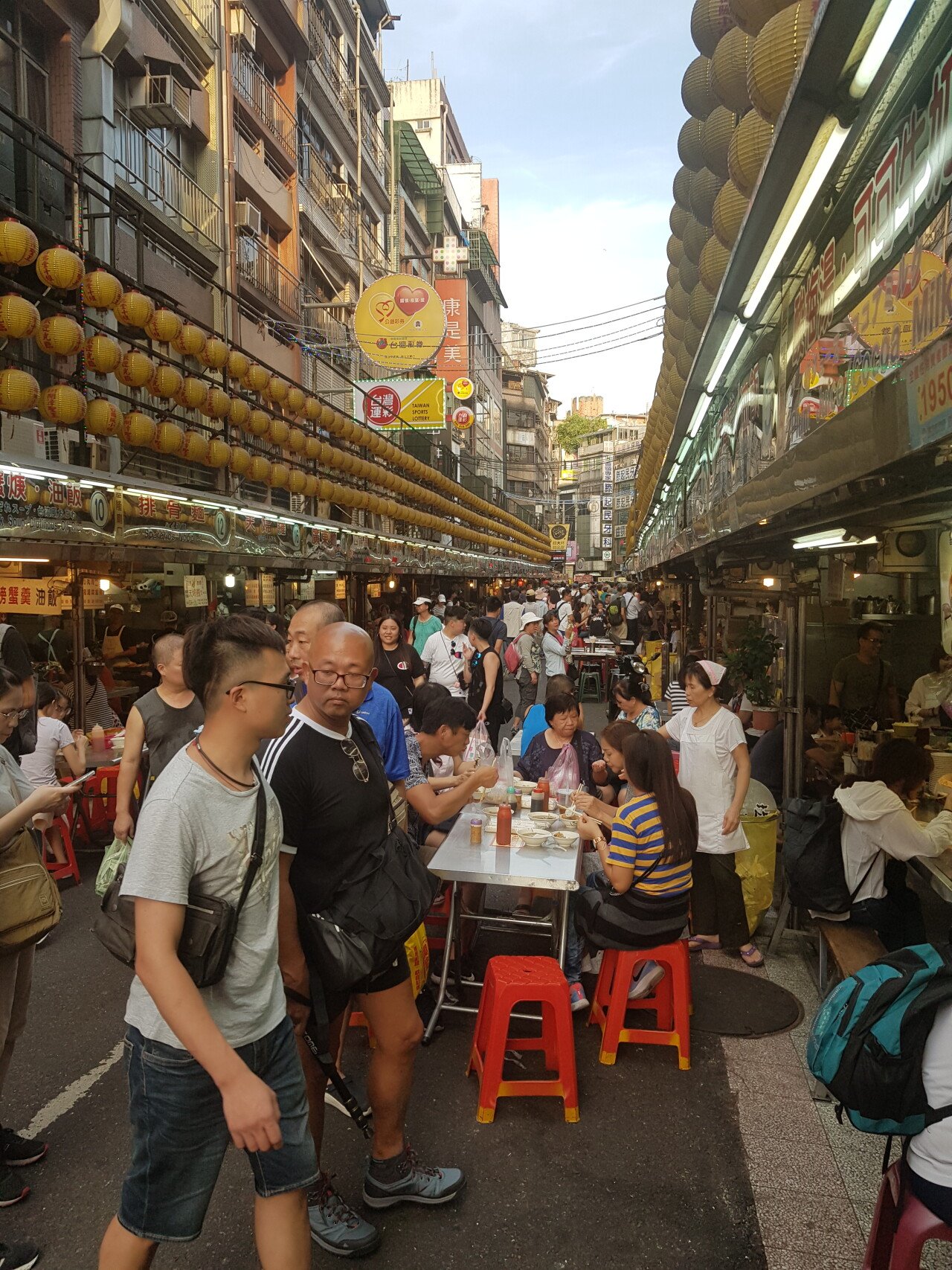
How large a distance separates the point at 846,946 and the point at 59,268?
322 inches

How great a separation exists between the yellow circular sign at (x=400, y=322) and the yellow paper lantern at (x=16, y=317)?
25.9 ft

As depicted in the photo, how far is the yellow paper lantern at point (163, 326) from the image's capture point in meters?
9.15

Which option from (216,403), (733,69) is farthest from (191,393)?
(733,69)

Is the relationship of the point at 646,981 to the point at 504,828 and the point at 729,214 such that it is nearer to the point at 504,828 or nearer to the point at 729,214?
the point at 504,828

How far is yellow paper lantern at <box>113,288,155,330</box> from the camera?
28.3 feet

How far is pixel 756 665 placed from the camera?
9.95 metres

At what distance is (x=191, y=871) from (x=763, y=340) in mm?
5780

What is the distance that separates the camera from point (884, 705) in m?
8.73

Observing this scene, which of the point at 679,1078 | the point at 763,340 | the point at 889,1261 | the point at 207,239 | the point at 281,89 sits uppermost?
the point at 281,89

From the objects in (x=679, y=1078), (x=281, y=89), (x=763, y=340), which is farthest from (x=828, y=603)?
(x=281, y=89)

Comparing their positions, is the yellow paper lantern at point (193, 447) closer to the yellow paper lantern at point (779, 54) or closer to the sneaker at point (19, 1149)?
the yellow paper lantern at point (779, 54)

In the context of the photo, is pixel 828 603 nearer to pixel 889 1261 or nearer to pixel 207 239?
pixel 889 1261

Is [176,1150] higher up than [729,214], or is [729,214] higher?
[729,214]

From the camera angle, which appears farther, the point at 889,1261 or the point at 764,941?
the point at 764,941
